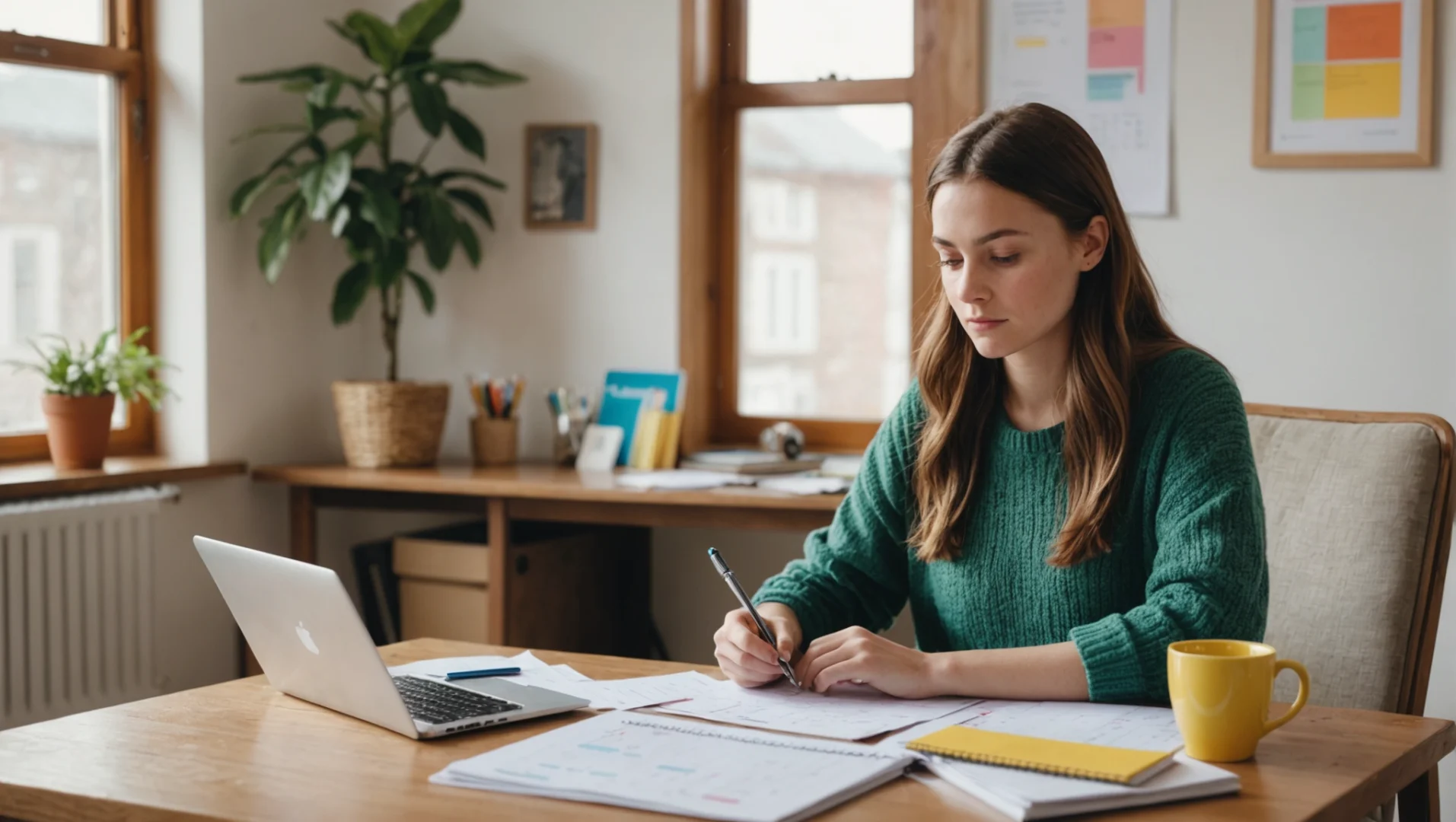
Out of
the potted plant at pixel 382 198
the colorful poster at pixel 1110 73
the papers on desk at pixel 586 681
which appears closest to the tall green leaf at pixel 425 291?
the potted plant at pixel 382 198

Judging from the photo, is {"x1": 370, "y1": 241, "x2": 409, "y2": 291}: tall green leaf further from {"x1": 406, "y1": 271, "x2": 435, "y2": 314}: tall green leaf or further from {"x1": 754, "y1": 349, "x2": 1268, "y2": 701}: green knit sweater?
{"x1": 754, "y1": 349, "x2": 1268, "y2": 701}: green knit sweater

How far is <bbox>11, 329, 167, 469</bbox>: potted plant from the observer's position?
115 inches

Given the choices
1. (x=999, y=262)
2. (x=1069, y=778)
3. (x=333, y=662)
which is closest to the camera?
(x=1069, y=778)

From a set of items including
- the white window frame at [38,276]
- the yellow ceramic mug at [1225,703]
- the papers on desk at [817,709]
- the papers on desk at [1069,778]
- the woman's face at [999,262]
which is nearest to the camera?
the papers on desk at [1069,778]

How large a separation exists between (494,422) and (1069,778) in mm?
2374

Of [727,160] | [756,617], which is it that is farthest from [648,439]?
[756,617]

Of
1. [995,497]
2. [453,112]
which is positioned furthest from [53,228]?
[995,497]

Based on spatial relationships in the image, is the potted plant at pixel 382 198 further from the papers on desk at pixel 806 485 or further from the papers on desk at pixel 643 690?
the papers on desk at pixel 643 690

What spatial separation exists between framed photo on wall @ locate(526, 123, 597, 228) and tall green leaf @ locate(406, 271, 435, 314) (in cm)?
28

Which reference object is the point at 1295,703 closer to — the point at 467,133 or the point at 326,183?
the point at 326,183

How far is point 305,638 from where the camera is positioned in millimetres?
1331

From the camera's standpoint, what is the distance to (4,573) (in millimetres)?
2773

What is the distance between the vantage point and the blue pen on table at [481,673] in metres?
1.47

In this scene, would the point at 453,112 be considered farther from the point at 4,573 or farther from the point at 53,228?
the point at 4,573
